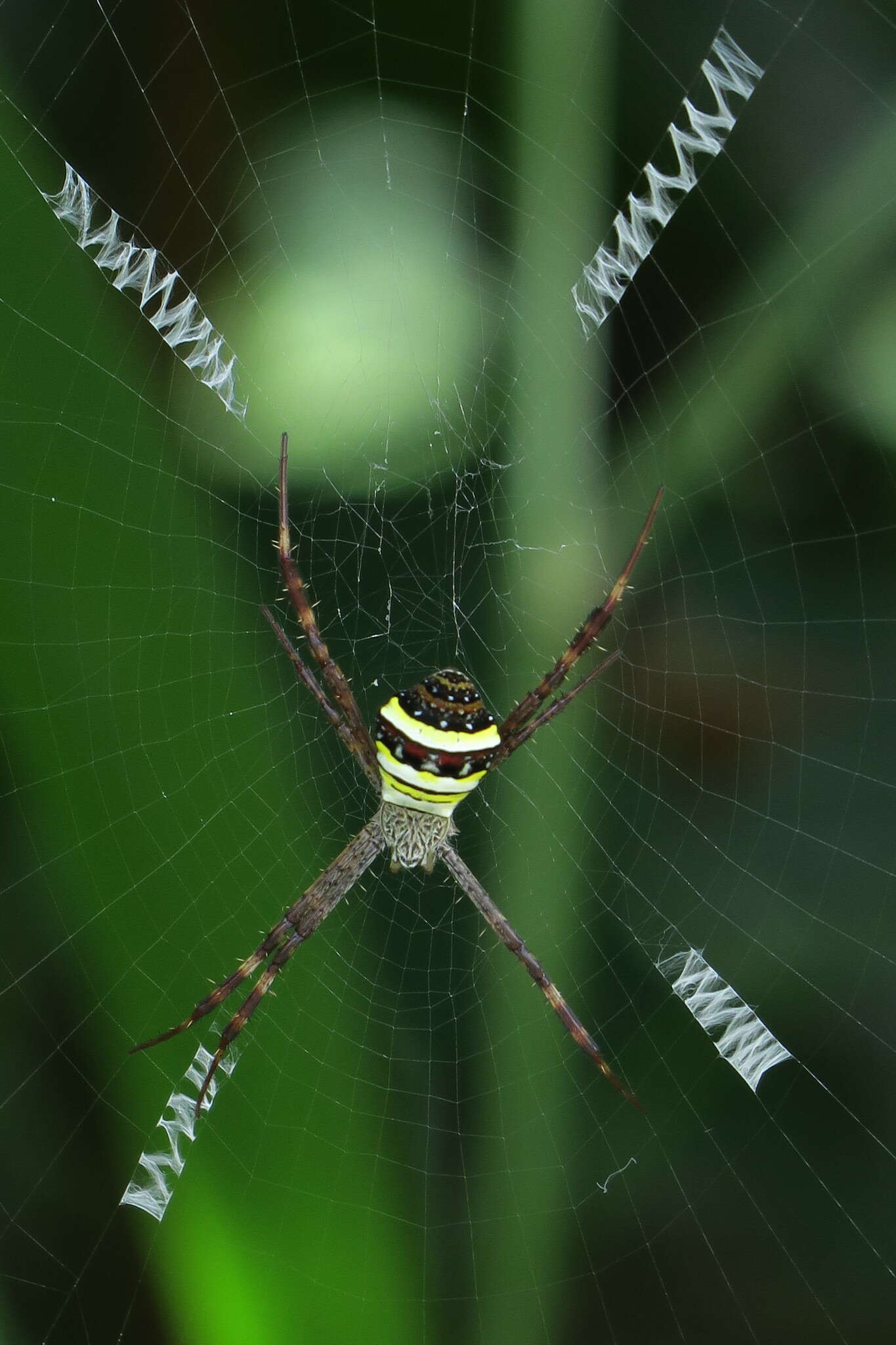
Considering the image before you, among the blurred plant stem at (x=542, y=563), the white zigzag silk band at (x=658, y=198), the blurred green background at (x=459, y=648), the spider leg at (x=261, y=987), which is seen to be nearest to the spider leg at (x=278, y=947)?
the spider leg at (x=261, y=987)

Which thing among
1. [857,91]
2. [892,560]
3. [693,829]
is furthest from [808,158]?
[693,829]

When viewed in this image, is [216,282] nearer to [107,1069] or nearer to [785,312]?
[785,312]

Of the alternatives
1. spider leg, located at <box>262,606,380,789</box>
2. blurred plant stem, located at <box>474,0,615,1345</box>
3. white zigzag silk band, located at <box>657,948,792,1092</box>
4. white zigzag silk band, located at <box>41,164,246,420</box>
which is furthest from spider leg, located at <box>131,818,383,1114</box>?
white zigzag silk band, located at <box>41,164,246,420</box>

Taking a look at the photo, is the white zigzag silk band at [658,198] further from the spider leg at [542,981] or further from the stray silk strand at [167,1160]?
the stray silk strand at [167,1160]

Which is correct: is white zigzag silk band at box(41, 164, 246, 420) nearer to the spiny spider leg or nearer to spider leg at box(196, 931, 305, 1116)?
the spiny spider leg

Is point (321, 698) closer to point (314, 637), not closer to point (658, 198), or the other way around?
point (314, 637)

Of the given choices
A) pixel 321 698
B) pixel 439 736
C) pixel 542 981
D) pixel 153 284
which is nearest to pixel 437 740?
pixel 439 736
